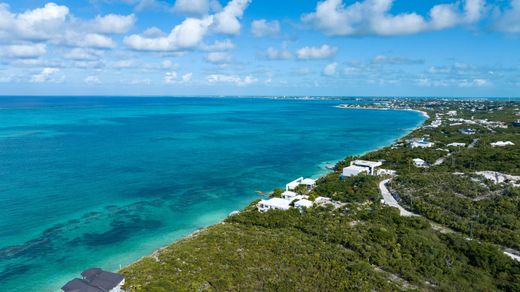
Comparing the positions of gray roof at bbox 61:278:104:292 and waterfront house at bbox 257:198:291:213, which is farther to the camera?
waterfront house at bbox 257:198:291:213

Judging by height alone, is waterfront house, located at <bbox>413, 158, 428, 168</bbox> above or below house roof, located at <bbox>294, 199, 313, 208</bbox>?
above

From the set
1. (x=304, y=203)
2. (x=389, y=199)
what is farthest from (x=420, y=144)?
(x=304, y=203)

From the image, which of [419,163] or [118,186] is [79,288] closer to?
[118,186]

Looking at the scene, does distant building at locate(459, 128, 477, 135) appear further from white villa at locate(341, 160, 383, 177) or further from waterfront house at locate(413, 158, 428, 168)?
white villa at locate(341, 160, 383, 177)

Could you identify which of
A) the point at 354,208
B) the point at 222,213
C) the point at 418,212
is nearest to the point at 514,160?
the point at 418,212

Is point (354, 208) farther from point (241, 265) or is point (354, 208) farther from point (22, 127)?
point (22, 127)

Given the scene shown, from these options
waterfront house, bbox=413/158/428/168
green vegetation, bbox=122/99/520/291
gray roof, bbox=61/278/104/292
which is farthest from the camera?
waterfront house, bbox=413/158/428/168

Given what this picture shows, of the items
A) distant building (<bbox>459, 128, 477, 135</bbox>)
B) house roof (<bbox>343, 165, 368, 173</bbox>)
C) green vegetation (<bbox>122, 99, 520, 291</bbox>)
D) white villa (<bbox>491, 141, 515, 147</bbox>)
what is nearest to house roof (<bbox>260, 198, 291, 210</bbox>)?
green vegetation (<bbox>122, 99, 520, 291</bbox>)

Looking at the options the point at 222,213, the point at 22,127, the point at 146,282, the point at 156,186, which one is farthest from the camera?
the point at 22,127

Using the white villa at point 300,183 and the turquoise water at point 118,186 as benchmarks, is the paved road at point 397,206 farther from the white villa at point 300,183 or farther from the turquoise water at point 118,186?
the turquoise water at point 118,186
